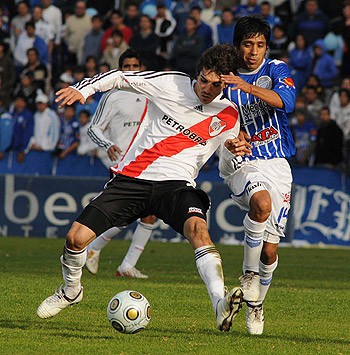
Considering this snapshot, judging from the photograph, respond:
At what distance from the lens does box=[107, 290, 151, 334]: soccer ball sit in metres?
7.61

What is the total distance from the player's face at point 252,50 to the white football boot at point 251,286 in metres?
1.77

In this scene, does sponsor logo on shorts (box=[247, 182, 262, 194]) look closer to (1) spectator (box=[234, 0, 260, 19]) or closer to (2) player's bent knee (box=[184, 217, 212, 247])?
(2) player's bent knee (box=[184, 217, 212, 247])

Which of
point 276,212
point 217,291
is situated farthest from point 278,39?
point 217,291

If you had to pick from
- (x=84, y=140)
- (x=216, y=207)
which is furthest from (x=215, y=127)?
(x=84, y=140)

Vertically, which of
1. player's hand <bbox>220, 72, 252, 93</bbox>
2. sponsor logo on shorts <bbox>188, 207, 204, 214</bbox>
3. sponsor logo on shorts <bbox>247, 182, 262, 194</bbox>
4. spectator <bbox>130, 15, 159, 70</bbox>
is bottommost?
spectator <bbox>130, 15, 159, 70</bbox>

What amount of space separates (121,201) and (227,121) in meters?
1.11

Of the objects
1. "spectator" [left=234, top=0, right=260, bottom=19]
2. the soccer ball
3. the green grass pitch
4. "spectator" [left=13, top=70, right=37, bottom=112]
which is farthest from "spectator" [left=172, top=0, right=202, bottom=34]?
the soccer ball

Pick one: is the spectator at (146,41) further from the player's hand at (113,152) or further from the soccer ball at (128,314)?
the soccer ball at (128,314)

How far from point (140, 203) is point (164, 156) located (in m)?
0.43

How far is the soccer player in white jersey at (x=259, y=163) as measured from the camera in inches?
328

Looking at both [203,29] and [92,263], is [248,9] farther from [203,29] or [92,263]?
[92,263]

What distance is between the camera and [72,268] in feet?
26.5

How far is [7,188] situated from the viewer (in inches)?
761

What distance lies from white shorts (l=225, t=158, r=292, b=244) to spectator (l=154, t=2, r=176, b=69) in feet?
46.8
